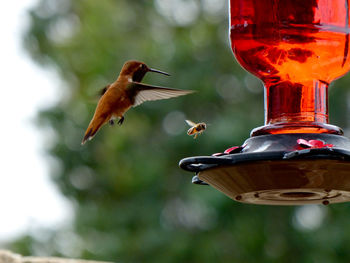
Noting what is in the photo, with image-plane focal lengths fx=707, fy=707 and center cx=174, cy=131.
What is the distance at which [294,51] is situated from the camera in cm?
254

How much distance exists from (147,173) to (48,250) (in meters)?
2.37

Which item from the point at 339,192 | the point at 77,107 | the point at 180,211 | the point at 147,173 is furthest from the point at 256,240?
the point at 339,192

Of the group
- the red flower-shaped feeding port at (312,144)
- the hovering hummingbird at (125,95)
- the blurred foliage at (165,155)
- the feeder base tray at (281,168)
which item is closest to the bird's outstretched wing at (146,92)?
the hovering hummingbird at (125,95)

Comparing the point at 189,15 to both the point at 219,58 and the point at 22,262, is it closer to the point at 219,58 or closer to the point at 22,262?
the point at 219,58

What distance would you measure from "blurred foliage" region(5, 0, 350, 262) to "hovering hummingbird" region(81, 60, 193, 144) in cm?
613

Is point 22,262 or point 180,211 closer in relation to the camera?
point 22,262

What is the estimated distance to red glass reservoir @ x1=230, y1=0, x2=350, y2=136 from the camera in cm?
246

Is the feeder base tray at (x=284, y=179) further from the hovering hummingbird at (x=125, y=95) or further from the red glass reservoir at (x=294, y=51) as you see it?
Result: the hovering hummingbird at (x=125, y=95)

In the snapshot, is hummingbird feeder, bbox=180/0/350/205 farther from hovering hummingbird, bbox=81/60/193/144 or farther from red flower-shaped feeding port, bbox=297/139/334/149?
hovering hummingbird, bbox=81/60/193/144

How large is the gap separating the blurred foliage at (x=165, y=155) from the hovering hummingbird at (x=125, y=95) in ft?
20.1

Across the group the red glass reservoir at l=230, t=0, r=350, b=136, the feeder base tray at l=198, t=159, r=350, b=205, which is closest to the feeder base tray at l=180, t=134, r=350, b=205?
the feeder base tray at l=198, t=159, r=350, b=205

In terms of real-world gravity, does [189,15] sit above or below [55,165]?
above

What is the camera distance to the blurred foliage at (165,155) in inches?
397

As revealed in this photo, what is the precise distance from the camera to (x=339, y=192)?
2277 millimetres
